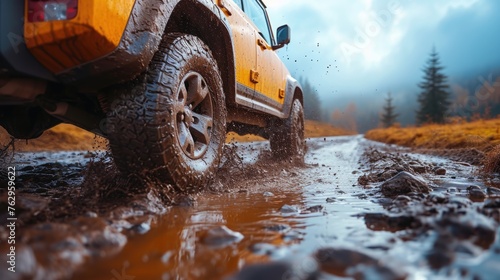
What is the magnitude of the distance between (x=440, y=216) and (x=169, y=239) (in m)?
0.95

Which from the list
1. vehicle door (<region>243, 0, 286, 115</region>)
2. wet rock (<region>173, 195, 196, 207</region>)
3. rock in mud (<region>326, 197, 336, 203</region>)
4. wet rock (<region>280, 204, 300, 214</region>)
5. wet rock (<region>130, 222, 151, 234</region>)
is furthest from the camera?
vehicle door (<region>243, 0, 286, 115</region>)

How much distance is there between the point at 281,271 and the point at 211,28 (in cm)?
204

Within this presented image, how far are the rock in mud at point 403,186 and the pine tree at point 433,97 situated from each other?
37194mm

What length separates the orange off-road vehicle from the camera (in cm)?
131

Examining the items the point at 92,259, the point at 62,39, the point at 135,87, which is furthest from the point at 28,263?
the point at 135,87

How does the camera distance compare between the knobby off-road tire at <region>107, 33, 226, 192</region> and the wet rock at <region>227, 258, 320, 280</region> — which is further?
the knobby off-road tire at <region>107, 33, 226, 192</region>

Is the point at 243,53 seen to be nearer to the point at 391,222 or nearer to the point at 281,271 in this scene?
the point at 391,222

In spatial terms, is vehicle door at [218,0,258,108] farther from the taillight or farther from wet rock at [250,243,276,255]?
wet rock at [250,243,276,255]

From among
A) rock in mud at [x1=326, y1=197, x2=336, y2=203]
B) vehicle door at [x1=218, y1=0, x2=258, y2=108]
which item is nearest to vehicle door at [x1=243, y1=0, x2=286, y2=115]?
vehicle door at [x1=218, y1=0, x2=258, y2=108]

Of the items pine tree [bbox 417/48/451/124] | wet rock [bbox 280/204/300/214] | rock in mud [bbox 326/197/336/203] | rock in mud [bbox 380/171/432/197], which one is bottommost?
wet rock [bbox 280/204/300/214]

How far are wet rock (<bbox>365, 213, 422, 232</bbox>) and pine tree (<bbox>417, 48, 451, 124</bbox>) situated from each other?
38.0m

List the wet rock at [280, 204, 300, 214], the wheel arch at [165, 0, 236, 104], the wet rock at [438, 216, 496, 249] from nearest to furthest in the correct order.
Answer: the wet rock at [438, 216, 496, 249]
the wet rock at [280, 204, 300, 214]
the wheel arch at [165, 0, 236, 104]

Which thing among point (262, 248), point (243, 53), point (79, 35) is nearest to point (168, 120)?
point (79, 35)

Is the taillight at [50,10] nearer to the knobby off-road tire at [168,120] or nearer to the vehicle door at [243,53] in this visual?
the knobby off-road tire at [168,120]
